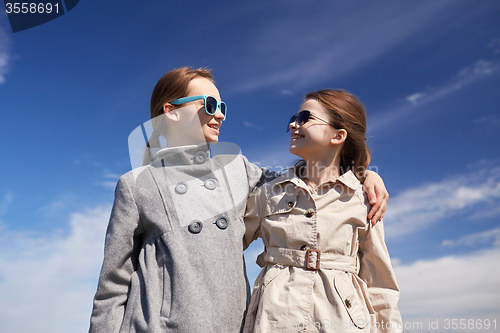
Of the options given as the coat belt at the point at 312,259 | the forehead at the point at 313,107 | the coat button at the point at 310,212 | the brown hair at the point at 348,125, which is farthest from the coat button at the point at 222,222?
the forehead at the point at 313,107

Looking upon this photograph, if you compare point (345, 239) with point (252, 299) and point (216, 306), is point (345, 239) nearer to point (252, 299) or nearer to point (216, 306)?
point (252, 299)

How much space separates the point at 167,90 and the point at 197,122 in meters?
0.52

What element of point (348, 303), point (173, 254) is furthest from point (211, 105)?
point (348, 303)

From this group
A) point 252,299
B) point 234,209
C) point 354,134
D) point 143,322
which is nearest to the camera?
point 143,322

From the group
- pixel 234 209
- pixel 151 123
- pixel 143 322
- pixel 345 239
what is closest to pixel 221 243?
pixel 234 209

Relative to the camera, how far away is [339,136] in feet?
12.9

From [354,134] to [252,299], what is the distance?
190 centimetres

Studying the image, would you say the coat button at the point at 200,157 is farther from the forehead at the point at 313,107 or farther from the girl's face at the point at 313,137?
the forehead at the point at 313,107

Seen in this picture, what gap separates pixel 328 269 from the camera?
3363 millimetres

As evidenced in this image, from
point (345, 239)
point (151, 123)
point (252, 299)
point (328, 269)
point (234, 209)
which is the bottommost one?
point (252, 299)

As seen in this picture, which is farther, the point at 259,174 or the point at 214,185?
the point at 259,174

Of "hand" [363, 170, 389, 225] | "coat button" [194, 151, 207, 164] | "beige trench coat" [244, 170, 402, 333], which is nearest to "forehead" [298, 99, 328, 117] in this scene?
"beige trench coat" [244, 170, 402, 333]

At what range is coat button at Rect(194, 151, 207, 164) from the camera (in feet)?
12.2

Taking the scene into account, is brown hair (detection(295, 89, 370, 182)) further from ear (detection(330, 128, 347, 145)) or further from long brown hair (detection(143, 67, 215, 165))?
long brown hair (detection(143, 67, 215, 165))
